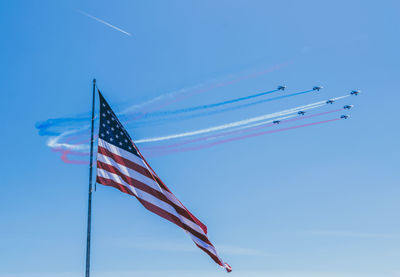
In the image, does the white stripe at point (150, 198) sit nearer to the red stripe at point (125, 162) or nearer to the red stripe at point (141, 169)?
the red stripe at point (141, 169)

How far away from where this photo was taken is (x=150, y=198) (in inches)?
1140

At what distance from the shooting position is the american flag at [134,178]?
90.7ft

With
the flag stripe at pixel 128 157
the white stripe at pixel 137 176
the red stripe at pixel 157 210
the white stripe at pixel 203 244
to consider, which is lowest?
the white stripe at pixel 203 244

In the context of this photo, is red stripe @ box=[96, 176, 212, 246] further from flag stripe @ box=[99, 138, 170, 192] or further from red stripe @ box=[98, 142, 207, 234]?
flag stripe @ box=[99, 138, 170, 192]

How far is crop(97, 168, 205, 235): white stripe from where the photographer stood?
27281 mm

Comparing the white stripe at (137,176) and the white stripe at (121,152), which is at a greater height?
the white stripe at (121,152)

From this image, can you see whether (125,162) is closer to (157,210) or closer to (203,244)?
(157,210)

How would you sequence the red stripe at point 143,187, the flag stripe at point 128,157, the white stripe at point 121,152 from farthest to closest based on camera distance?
the flag stripe at point 128,157, the white stripe at point 121,152, the red stripe at point 143,187

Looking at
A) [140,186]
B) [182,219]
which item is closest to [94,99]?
[140,186]

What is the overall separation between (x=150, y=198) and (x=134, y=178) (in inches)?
62.7

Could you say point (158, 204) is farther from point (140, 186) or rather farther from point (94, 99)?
point (94, 99)

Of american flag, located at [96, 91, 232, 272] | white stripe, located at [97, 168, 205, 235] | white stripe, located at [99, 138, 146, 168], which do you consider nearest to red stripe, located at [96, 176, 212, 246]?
american flag, located at [96, 91, 232, 272]

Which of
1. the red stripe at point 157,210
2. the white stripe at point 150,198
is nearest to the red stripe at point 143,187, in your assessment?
the white stripe at point 150,198

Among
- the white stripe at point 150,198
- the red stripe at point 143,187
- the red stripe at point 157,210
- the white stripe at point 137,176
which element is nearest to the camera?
the red stripe at point 157,210
